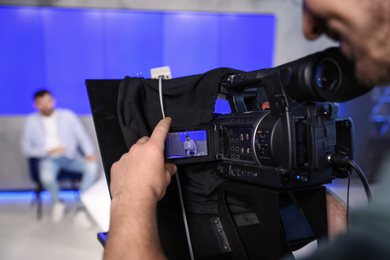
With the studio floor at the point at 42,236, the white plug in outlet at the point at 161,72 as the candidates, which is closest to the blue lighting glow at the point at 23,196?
the studio floor at the point at 42,236

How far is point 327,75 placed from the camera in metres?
0.73

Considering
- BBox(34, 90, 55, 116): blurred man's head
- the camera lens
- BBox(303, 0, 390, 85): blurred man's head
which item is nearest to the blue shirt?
BBox(34, 90, 55, 116): blurred man's head

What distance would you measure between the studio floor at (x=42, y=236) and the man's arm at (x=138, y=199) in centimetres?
175

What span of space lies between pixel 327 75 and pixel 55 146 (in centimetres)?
336

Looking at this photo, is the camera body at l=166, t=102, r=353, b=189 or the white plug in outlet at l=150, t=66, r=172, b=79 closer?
the camera body at l=166, t=102, r=353, b=189

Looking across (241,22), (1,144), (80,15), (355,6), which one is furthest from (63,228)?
(355,6)

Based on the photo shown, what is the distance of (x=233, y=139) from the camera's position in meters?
0.90

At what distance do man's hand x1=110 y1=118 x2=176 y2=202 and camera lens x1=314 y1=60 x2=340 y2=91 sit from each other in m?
0.36

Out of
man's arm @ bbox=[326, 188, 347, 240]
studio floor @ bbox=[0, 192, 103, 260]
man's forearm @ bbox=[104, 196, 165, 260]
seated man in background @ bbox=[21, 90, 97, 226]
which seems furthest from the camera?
seated man in background @ bbox=[21, 90, 97, 226]

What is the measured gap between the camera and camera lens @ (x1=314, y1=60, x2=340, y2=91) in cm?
72

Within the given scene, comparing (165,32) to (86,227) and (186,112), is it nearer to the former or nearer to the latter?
(86,227)

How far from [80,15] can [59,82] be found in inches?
32.0

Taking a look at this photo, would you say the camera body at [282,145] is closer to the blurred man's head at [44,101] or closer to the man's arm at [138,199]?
the man's arm at [138,199]

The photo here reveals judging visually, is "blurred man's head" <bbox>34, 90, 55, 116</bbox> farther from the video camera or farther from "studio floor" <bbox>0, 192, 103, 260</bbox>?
the video camera
